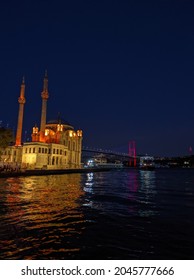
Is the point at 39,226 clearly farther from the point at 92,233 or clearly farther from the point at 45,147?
the point at 45,147

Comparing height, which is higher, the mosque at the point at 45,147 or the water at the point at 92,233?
the mosque at the point at 45,147

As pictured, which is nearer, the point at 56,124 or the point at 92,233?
the point at 92,233

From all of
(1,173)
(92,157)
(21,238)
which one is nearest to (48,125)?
(1,173)

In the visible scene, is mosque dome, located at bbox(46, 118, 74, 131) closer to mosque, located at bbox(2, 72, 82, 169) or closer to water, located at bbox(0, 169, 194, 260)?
mosque, located at bbox(2, 72, 82, 169)

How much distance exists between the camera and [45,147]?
73438mm

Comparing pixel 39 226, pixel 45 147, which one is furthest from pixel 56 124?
pixel 39 226

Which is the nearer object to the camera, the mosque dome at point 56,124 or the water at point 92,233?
the water at point 92,233

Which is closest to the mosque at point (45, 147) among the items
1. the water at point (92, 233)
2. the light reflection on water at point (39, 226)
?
the light reflection on water at point (39, 226)

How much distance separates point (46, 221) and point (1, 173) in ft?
104

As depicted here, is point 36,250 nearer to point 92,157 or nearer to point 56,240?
point 56,240

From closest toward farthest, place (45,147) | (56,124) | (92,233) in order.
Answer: (92,233) < (45,147) < (56,124)

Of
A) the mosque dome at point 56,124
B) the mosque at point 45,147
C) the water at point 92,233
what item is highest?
the mosque dome at point 56,124

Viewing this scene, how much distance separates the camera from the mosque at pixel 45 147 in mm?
71188

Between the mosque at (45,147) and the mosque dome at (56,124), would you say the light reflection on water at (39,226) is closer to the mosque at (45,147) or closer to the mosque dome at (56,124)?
the mosque at (45,147)
